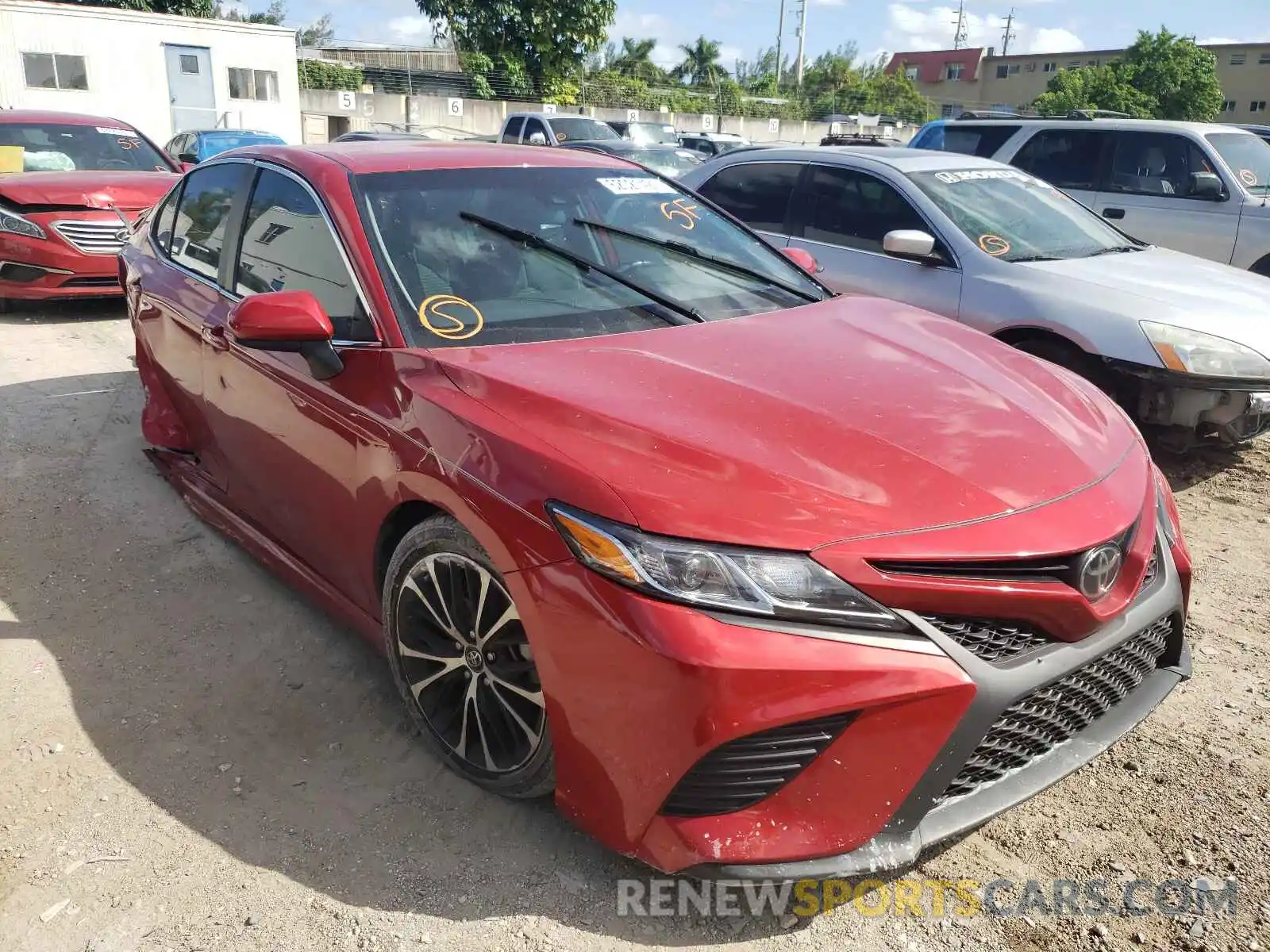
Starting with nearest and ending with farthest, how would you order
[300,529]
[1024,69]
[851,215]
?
[300,529]
[851,215]
[1024,69]

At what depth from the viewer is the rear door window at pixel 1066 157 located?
28.3ft

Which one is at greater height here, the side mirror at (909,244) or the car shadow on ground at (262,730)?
the side mirror at (909,244)

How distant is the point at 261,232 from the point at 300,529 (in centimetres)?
110

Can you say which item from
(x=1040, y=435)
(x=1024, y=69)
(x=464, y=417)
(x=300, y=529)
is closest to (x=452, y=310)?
(x=464, y=417)

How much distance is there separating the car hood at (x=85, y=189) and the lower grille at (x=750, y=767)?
25.9ft

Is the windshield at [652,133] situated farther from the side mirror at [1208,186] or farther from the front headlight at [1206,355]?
the front headlight at [1206,355]

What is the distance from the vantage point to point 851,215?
5844 millimetres

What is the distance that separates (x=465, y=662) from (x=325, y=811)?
1.84 feet

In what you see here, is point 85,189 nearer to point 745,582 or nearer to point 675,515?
point 675,515

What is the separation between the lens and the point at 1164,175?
330 inches

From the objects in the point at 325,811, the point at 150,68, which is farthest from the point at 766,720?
the point at 150,68

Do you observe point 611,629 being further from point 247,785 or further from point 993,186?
point 993,186

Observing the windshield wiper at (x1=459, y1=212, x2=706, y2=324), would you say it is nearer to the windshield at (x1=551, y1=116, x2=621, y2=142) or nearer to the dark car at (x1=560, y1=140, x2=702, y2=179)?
the dark car at (x1=560, y1=140, x2=702, y2=179)

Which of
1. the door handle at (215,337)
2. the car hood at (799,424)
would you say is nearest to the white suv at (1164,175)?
the car hood at (799,424)
